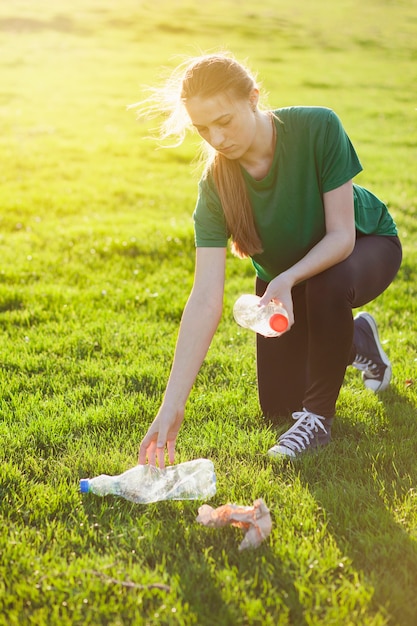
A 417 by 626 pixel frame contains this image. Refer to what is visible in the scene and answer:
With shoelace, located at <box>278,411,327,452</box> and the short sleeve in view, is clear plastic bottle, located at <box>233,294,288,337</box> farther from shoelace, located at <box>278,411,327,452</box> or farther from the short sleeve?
the short sleeve

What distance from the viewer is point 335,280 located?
13.3ft

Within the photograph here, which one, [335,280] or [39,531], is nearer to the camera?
[39,531]

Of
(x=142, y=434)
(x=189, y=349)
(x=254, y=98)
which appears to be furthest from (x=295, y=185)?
(x=142, y=434)

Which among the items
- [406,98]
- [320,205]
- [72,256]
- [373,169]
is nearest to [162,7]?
[406,98]

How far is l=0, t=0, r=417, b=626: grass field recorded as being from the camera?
9.91 ft

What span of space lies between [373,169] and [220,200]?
9387 millimetres

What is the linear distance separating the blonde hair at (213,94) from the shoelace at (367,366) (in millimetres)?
1211

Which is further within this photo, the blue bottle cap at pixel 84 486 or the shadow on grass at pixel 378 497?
the blue bottle cap at pixel 84 486

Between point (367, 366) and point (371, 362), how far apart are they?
38 mm

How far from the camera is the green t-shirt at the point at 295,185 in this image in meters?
4.09

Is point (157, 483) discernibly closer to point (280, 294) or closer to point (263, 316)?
point (263, 316)

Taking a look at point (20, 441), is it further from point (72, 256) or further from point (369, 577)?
point (72, 256)

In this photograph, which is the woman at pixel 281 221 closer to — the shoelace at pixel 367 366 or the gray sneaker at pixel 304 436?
the gray sneaker at pixel 304 436

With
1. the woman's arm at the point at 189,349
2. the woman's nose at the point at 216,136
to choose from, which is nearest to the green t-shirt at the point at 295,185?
the woman's arm at the point at 189,349
